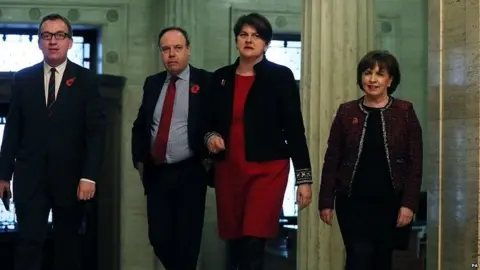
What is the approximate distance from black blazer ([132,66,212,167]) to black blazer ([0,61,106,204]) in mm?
229

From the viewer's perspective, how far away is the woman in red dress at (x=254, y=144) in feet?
17.3

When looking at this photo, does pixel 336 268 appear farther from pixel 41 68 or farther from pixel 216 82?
pixel 41 68

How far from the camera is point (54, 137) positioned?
5.50 m

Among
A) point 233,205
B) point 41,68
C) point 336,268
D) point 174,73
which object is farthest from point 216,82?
point 336,268

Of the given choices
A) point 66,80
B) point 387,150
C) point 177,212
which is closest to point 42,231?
point 177,212

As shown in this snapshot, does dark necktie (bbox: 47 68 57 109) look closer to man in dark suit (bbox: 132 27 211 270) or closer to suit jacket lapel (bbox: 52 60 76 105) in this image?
suit jacket lapel (bbox: 52 60 76 105)

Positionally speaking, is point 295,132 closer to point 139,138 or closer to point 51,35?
point 139,138

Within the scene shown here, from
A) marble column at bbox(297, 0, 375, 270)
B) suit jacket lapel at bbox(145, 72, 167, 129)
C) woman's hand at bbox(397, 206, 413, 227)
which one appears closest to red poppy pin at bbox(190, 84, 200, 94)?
suit jacket lapel at bbox(145, 72, 167, 129)

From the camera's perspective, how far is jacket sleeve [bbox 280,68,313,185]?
5.30 meters

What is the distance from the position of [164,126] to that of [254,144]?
0.58 meters

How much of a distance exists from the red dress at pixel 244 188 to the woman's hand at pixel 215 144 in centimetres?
9

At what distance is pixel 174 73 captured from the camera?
18.3 feet

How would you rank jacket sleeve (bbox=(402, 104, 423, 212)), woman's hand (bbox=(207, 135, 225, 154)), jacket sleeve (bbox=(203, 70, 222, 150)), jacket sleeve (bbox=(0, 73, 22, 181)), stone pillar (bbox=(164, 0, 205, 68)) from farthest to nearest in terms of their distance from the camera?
stone pillar (bbox=(164, 0, 205, 68)) < jacket sleeve (bbox=(0, 73, 22, 181)) < jacket sleeve (bbox=(203, 70, 222, 150)) < woman's hand (bbox=(207, 135, 225, 154)) < jacket sleeve (bbox=(402, 104, 423, 212))

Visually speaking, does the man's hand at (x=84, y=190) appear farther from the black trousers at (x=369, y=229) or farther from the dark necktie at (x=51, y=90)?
the black trousers at (x=369, y=229)
